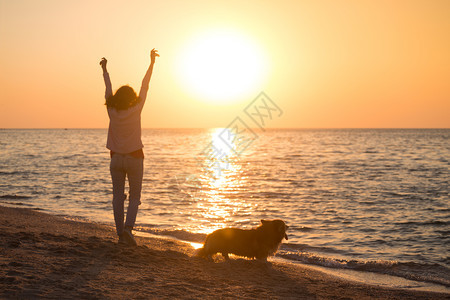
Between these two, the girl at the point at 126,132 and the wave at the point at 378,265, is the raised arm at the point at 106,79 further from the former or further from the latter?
the wave at the point at 378,265

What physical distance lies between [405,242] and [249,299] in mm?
6551

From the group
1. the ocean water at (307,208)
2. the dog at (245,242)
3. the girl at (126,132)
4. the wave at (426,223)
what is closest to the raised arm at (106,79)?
the girl at (126,132)

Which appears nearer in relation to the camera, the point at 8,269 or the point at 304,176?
the point at 8,269

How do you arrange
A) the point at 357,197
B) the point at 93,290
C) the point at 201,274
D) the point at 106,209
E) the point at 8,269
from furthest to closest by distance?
1. the point at 357,197
2. the point at 106,209
3. the point at 201,274
4. the point at 8,269
5. the point at 93,290

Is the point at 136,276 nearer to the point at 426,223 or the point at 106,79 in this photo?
the point at 106,79

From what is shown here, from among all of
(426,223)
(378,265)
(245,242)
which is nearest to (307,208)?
(426,223)

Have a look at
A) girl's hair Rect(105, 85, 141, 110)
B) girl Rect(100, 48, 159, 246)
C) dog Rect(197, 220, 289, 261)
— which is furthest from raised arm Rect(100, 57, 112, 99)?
dog Rect(197, 220, 289, 261)

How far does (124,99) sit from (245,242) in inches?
106

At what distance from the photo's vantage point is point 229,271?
5.98 meters

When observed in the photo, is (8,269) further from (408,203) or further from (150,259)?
(408,203)

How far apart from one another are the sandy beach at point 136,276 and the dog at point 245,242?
0.16 metres

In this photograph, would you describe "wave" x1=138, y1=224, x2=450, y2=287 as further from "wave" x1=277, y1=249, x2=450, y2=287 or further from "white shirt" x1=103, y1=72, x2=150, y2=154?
"white shirt" x1=103, y1=72, x2=150, y2=154

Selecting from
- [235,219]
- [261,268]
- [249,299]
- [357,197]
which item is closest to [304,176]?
[357,197]

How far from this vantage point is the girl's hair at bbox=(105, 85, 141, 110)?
19.8 feet
